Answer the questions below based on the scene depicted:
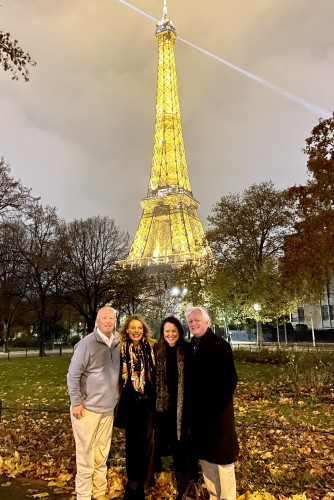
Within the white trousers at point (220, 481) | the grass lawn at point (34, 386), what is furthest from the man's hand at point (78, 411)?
the grass lawn at point (34, 386)

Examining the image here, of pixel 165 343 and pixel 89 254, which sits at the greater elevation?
pixel 89 254

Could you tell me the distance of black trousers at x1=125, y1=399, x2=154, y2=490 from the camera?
4.41m

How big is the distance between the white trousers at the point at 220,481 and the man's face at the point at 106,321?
6.17 ft

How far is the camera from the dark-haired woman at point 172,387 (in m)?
4.43

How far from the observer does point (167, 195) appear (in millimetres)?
69688

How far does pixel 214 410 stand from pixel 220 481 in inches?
33.9

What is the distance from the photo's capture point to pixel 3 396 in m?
11.9

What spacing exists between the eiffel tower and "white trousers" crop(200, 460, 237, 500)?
53444mm

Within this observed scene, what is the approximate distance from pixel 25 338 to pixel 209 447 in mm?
47475

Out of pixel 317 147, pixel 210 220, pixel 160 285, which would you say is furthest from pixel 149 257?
pixel 317 147

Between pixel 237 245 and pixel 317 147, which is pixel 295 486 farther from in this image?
pixel 237 245

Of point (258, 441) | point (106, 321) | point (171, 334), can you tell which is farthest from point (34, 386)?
point (171, 334)

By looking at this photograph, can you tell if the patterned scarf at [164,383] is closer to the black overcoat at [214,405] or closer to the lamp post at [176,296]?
the black overcoat at [214,405]

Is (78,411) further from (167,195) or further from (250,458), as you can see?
(167,195)
